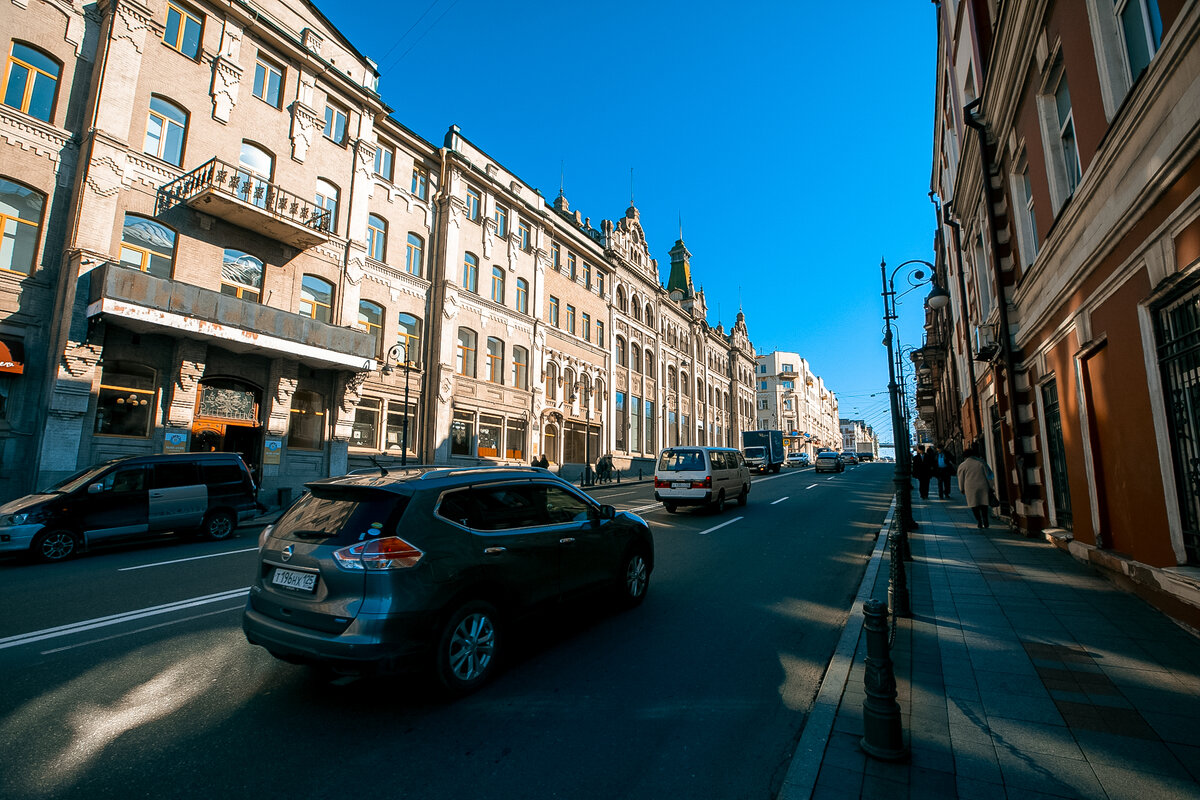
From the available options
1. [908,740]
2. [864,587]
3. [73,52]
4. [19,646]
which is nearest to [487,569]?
[908,740]

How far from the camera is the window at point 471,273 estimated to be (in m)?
27.8

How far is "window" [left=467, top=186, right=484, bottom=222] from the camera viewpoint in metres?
28.5

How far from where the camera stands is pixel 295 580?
13.2 feet

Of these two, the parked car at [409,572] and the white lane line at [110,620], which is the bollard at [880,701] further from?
the white lane line at [110,620]

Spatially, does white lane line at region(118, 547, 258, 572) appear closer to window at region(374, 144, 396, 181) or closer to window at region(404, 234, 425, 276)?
window at region(404, 234, 425, 276)

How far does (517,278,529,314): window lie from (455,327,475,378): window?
4.47 meters

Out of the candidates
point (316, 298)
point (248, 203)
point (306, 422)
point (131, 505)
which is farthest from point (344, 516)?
point (316, 298)

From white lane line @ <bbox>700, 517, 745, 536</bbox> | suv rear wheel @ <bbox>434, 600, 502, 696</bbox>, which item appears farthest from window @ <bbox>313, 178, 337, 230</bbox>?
suv rear wheel @ <bbox>434, 600, 502, 696</bbox>

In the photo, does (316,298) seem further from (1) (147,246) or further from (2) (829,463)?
(2) (829,463)

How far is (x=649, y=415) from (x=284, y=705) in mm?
42664

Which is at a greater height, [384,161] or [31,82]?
[384,161]

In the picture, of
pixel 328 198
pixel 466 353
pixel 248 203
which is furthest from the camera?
pixel 466 353

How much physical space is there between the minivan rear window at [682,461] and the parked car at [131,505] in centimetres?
1049

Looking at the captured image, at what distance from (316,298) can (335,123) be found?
25.1 feet
